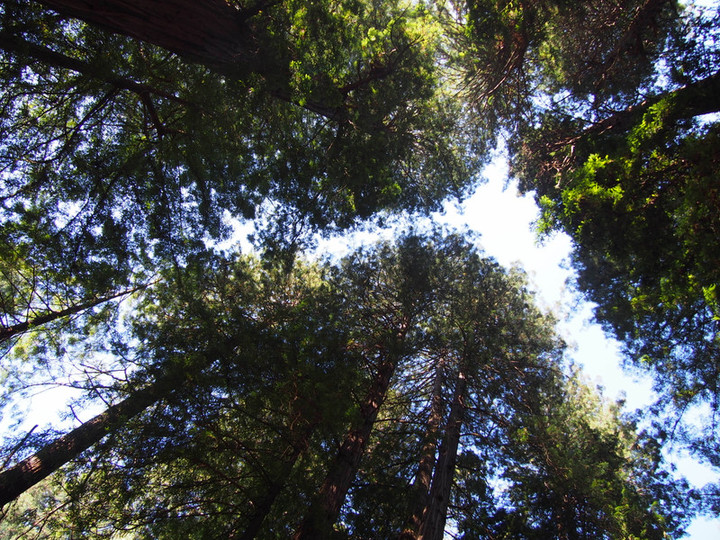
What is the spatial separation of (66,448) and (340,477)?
416 cm

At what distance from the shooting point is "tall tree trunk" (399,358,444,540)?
598cm

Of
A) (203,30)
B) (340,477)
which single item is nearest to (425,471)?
(340,477)

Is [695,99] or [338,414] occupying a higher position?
[695,99]

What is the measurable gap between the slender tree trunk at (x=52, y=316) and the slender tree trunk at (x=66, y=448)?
2414 mm

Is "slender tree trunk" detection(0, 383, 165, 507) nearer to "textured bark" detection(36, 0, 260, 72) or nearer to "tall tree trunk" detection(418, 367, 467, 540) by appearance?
"tall tree trunk" detection(418, 367, 467, 540)

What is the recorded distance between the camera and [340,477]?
19.3 feet

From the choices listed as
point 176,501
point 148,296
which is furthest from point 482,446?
point 148,296

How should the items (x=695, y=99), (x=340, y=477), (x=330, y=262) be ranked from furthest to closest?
(x=330, y=262) → (x=340, y=477) → (x=695, y=99)

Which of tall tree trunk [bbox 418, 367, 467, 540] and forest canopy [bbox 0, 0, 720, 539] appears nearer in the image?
forest canopy [bbox 0, 0, 720, 539]

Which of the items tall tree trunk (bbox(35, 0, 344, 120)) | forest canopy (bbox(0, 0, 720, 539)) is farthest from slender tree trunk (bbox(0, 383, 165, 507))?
tall tree trunk (bbox(35, 0, 344, 120))

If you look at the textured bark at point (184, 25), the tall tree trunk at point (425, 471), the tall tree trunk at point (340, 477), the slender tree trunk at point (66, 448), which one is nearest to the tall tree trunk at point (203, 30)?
the textured bark at point (184, 25)

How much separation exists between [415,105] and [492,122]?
3107mm

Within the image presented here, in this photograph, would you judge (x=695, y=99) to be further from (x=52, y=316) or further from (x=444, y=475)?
(x=52, y=316)

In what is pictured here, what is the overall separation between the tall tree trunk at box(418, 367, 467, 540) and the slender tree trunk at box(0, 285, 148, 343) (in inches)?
285
